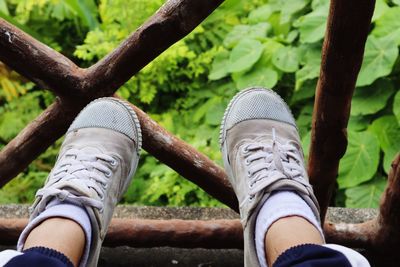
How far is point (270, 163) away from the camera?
1.18 metres

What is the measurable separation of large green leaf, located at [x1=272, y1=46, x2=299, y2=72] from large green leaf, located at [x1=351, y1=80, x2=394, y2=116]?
0.28m

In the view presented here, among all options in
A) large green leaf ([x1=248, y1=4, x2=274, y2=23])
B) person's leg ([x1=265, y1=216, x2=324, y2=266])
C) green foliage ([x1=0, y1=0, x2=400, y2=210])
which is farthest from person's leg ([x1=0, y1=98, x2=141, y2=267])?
large green leaf ([x1=248, y1=4, x2=274, y2=23])

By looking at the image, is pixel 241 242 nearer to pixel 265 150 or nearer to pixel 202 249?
pixel 202 249

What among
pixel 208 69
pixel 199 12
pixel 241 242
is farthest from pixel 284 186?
pixel 208 69

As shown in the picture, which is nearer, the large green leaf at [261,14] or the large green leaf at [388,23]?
the large green leaf at [388,23]

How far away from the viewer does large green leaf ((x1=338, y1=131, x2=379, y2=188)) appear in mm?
2027

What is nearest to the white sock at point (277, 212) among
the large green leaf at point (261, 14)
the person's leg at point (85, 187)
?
the person's leg at point (85, 187)

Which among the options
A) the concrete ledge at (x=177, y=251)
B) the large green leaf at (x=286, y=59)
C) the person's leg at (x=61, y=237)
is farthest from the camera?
the large green leaf at (x=286, y=59)

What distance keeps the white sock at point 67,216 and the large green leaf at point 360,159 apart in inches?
48.5

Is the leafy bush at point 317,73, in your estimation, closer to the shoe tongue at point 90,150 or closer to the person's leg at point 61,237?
the shoe tongue at point 90,150

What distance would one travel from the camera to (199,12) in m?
1.00

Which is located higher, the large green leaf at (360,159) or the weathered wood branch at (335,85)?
the weathered wood branch at (335,85)

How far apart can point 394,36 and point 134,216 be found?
3.93ft

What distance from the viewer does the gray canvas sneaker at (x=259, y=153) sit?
1115 millimetres
